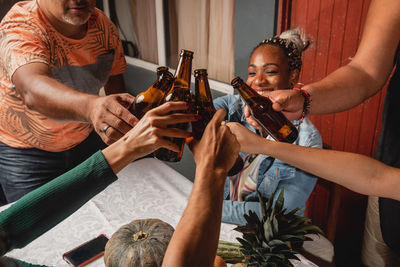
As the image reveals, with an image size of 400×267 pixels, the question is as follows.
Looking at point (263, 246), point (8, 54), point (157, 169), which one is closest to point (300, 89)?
point (263, 246)

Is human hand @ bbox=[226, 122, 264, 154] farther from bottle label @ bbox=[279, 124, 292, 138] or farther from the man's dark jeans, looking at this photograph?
the man's dark jeans

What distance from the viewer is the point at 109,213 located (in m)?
1.39

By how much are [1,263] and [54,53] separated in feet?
4.32

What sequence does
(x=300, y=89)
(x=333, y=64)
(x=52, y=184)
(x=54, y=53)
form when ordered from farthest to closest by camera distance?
(x=333, y=64) → (x=54, y=53) → (x=300, y=89) → (x=52, y=184)

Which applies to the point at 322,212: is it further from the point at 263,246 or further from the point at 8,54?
the point at 8,54

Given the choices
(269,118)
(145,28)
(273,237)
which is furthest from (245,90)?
(145,28)

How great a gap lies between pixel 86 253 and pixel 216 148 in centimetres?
77

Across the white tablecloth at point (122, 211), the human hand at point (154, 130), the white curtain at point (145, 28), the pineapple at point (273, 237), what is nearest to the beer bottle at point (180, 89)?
the human hand at point (154, 130)

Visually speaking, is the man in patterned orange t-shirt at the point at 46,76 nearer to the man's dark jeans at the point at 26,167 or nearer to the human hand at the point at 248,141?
the man's dark jeans at the point at 26,167

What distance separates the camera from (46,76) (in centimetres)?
115

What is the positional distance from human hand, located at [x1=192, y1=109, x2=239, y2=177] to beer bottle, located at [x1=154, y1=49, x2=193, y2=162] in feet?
0.55

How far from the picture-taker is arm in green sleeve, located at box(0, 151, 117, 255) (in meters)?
0.76

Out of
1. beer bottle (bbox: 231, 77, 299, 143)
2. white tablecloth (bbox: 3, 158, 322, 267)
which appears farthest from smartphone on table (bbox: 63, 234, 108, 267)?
beer bottle (bbox: 231, 77, 299, 143)

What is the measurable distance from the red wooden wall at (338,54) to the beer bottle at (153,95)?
1371 millimetres
